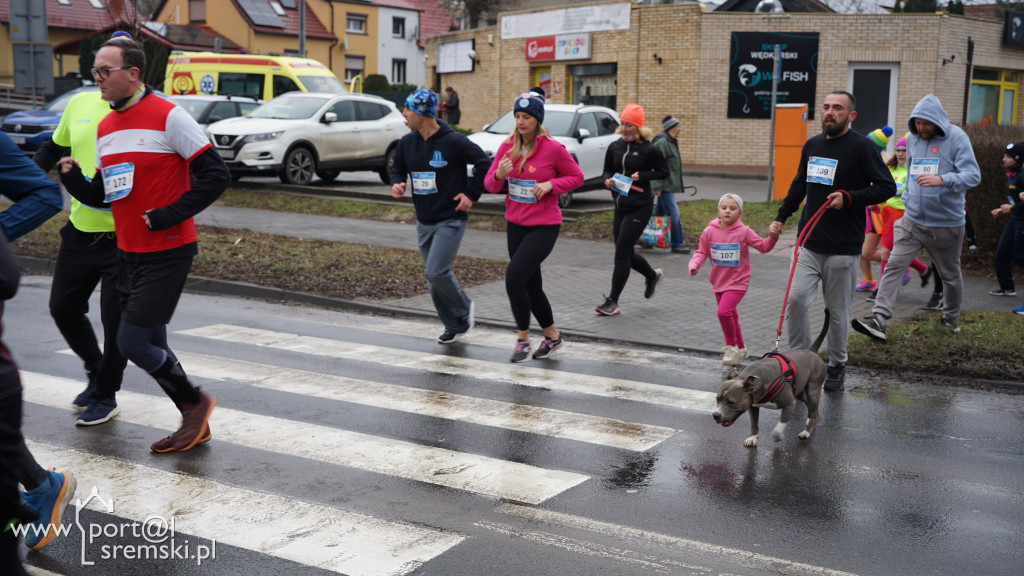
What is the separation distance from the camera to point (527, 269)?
25.3 ft

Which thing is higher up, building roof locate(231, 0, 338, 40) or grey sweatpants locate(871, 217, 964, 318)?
building roof locate(231, 0, 338, 40)

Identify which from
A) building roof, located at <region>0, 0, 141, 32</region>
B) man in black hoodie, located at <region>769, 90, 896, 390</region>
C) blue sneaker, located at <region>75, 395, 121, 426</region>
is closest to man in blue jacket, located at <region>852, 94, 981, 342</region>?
man in black hoodie, located at <region>769, 90, 896, 390</region>

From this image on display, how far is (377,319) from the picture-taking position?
380 inches

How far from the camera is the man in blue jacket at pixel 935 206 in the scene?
325 inches

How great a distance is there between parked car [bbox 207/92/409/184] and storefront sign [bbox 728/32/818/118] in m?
10.6

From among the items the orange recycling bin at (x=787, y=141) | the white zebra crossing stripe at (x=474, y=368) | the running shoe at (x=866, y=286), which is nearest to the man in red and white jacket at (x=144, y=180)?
the white zebra crossing stripe at (x=474, y=368)

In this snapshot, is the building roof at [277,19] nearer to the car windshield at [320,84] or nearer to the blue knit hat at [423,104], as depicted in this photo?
the car windshield at [320,84]

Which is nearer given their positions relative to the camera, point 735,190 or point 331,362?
point 331,362

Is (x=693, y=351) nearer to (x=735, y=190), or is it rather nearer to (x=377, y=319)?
(x=377, y=319)

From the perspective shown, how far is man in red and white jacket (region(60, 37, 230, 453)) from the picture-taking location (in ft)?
16.7

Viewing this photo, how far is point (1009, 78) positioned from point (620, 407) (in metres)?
28.5

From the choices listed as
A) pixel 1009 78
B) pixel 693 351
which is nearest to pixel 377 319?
pixel 693 351

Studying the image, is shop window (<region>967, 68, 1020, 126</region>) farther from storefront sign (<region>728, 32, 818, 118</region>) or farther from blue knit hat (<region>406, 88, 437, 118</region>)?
blue knit hat (<region>406, 88, 437, 118</region>)

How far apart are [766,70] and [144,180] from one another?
79.9ft
